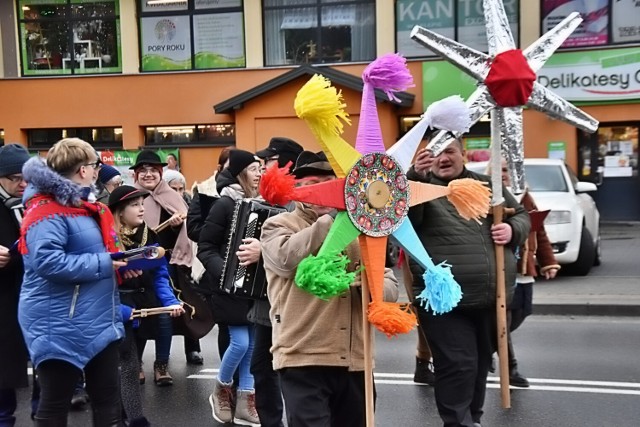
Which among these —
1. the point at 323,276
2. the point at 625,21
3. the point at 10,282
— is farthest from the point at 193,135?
the point at 323,276

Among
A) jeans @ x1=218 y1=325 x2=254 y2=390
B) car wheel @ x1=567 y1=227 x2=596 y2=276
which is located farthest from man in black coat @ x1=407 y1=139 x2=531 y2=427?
car wheel @ x1=567 y1=227 x2=596 y2=276

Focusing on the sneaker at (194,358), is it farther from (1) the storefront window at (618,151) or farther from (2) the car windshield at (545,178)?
(1) the storefront window at (618,151)

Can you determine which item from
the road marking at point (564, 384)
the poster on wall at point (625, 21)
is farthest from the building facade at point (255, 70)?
the road marking at point (564, 384)

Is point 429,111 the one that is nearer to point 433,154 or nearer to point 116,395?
point 433,154

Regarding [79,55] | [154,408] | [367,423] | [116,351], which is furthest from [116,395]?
[79,55]

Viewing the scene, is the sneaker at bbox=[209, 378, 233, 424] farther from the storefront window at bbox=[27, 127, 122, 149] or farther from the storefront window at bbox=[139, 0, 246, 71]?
the storefront window at bbox=[27, 127, 122, 149]

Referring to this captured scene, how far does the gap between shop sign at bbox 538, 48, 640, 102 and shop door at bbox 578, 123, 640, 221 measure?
817 mm

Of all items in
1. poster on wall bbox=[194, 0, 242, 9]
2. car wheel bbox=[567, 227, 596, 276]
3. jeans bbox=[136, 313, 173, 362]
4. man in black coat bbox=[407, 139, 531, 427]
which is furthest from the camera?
poster on wall bbox=[194, 0, 242, 9]

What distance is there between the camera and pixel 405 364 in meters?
6.76

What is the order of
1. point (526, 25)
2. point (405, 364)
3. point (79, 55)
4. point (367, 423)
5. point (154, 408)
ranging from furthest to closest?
1. point (79, 55)
2. point (526, 25)
3. point (405, 364)
4. point (154, 408)
5. point (367, 423)

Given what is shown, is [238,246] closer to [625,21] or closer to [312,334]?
[312,334]

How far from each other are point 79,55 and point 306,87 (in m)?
18.2

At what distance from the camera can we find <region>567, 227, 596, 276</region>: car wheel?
1074 cm

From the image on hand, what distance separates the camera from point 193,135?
19156 millimetres
